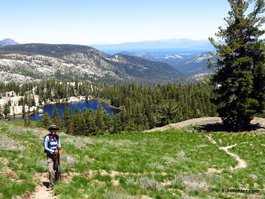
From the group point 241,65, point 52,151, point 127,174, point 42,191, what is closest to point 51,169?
point 52,151

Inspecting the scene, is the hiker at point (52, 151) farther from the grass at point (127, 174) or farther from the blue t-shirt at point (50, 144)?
the grass at point (127, 174)

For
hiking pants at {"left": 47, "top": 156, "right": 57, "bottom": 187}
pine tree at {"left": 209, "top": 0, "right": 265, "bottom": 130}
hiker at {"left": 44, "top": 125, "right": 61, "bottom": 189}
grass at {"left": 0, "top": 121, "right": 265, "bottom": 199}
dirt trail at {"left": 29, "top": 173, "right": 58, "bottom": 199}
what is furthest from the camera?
pine tree at {"left": 209, "top": 0, "right": 265, "bottom": 130}

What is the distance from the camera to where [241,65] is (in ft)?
122

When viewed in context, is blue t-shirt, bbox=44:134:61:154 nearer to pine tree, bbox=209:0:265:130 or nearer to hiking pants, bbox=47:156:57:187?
hiking pants, bbox=47:156:57:187

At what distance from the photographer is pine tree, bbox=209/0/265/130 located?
115 ft

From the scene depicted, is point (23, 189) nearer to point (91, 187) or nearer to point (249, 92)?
point (91, 187)

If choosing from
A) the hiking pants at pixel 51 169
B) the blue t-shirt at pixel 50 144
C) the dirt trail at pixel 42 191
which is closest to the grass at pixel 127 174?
the dirt trail at pixel 42 191

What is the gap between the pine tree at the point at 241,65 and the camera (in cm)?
3497

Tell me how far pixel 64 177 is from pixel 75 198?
3.52 metres

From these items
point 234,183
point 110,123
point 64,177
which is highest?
point 64,177

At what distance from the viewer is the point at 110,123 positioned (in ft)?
397

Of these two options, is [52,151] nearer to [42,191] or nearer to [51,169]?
[51,169]

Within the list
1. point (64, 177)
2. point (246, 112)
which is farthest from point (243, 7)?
point (64, 177)

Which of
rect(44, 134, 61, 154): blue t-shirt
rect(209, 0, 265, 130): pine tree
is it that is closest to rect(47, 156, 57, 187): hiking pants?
rect(44, 134, 61, 154): blue t-shirt
